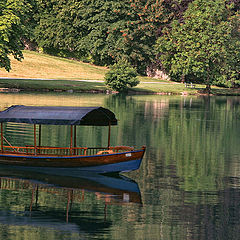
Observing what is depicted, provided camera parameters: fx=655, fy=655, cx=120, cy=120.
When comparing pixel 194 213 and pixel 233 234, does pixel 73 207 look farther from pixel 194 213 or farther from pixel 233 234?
pixel 233 234

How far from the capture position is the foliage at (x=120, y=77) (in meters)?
93.3

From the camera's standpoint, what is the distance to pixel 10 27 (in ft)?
215

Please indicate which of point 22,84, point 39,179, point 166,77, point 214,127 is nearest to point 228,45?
point 166,77

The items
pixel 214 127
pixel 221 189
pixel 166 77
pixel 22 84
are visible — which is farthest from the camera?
pixel 166 77

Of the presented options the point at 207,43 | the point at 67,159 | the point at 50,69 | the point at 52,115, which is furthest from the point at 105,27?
the point at 67,159

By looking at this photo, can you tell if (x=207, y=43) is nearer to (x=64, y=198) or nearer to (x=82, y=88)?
(x=82, y=88)

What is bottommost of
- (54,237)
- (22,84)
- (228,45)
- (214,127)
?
(54,237)

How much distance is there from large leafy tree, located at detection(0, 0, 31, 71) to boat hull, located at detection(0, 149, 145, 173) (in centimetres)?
3544

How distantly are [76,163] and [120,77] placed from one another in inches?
2580

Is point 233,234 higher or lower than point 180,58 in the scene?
lower

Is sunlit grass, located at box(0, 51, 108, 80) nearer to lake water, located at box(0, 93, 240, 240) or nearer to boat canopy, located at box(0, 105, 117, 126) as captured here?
lake water, located at box(0, 93, 240, 240)

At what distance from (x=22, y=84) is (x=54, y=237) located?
7834 centimetres

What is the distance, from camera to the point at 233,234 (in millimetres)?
18781

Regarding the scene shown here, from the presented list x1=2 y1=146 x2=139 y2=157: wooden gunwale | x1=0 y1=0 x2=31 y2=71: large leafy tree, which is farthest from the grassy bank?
x1=2 y1=146 x2=139 y2=157: wooden gunwale
